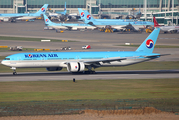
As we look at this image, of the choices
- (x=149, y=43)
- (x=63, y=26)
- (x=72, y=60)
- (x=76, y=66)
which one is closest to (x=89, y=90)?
(x=76, y=66)

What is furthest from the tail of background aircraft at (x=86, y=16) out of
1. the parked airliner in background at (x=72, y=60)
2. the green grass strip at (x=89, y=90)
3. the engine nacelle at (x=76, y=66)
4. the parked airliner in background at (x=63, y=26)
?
the green grass strip at (x=89, y=90)

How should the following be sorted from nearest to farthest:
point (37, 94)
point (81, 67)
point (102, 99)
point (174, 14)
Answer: point (102, 99) < point (37, 94) < point (81, 67) < point (174, 14)

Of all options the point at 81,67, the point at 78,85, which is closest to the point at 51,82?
the point at 78,85

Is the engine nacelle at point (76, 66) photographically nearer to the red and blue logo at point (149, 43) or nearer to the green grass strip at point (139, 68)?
the green grass strip at point (139, 68)

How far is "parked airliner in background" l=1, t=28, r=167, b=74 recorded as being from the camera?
52.1 meters

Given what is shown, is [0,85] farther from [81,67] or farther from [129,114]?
[129,114]

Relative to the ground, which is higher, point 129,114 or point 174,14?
point 174,14

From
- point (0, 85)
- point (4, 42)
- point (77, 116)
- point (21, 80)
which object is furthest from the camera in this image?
point (4, 42)

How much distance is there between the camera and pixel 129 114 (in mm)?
27438

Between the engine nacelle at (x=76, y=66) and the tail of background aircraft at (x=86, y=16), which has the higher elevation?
the tail of background aircraft at (x=86, y=16)

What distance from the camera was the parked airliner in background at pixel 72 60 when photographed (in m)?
52.1

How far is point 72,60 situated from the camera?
53.9m

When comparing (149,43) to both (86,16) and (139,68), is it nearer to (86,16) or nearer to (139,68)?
(139,68)

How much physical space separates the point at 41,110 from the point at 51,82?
55.3ft
